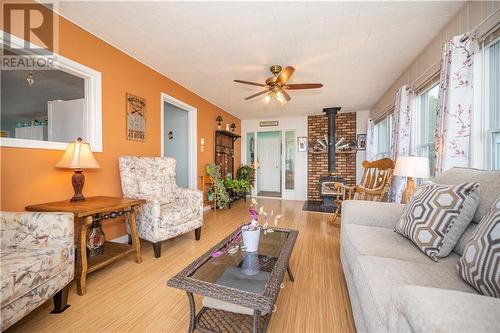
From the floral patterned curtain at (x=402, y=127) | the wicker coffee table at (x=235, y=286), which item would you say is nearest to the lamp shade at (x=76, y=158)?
the wicker coffee table at (x=235, y=286)

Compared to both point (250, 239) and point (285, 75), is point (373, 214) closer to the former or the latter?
point (250, 239)

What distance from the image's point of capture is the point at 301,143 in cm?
592

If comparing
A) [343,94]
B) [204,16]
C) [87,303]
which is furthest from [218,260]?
[343,94]

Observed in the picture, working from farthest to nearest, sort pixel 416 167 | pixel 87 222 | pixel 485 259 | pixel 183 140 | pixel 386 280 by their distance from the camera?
pixel 183 140 < pixel 416 167 < pixel 87 222 < pixel 386 280 < pixel 485 259

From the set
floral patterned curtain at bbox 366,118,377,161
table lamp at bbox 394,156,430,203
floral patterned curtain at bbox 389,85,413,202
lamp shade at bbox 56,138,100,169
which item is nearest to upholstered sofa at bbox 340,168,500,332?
table lamp at bbox 394,156,430,203

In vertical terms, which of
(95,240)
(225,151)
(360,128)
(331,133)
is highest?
(360,128)

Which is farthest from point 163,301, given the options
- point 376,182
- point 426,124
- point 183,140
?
point 426,124

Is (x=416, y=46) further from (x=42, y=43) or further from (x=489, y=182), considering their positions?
(x=42, y=43)

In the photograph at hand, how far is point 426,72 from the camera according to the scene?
2428mm

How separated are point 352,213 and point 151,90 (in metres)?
2.99

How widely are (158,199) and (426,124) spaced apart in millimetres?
3546

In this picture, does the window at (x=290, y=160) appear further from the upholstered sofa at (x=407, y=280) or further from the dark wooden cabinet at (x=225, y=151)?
the upholstered sofa at (x=407, y=280)

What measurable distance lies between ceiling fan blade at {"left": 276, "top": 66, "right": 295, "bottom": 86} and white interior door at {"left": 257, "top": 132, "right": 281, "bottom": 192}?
3.89 meters

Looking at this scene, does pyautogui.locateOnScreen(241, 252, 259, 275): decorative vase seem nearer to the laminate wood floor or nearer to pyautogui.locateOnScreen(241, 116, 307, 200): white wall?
the laminate wood floor
